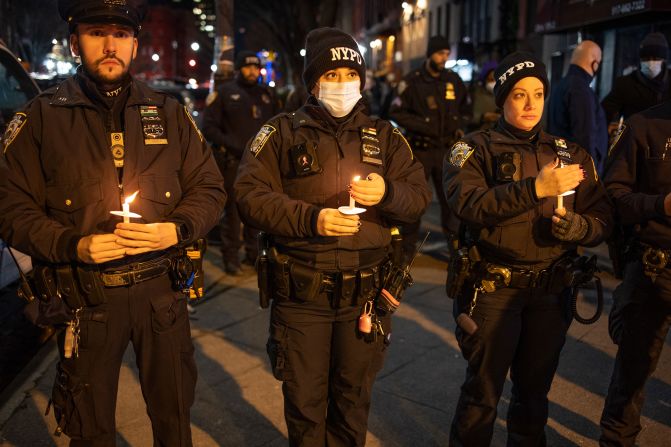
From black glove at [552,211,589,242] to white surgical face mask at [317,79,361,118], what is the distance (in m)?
1.02

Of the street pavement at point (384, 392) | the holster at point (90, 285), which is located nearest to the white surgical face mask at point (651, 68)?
the street pavement at point (384, 392)

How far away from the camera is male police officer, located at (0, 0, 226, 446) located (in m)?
2.71

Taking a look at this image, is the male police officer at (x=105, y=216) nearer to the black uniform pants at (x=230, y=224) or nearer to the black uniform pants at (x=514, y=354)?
the black uniform pants at (x=514, y=354)

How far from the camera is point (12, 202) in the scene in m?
2.68

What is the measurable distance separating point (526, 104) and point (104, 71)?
1.83m

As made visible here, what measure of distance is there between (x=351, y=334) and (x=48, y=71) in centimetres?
1385

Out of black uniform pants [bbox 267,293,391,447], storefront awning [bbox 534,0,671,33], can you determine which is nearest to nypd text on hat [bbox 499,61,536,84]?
black uniform pants [bbox 267,293,391,447]

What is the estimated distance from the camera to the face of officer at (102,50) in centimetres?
279

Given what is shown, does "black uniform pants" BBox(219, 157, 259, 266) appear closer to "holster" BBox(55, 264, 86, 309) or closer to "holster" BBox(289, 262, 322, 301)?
"holster" BBox(289, 262, 322, 301)

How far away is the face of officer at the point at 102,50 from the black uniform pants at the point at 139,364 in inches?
32.8

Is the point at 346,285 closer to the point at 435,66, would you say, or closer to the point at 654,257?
the point at 654,257

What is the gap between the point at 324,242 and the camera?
3098 millimetres

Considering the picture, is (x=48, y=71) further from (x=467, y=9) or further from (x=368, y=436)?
(x=467, y=9)

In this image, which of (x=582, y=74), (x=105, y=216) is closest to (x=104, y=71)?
(x=105, y=216)
